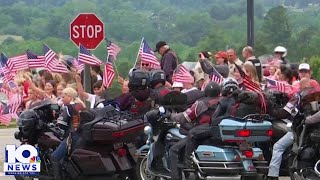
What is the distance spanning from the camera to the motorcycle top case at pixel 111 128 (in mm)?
15172

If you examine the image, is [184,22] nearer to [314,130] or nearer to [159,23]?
[159,23]

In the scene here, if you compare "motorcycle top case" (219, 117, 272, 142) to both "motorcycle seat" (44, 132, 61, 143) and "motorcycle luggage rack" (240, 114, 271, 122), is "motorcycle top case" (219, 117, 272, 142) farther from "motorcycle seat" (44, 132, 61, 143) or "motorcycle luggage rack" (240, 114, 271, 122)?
"motorcycle seat" (44, 132, 61, 143)

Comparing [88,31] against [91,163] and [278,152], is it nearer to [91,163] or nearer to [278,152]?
[91,163]

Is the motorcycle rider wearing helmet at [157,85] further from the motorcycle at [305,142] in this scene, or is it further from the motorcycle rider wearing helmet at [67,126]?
the motorcycle at [305,142]

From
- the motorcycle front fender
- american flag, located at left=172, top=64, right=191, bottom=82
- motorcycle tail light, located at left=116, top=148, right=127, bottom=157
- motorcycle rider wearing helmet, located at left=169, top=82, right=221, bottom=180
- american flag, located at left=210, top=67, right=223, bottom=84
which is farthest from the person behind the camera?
american flag, located at left=172, top=64, right=191, bottom=82

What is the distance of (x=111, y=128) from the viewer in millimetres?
15156

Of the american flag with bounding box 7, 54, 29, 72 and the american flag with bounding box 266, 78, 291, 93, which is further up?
the american flag with bounding box 266, 78, 291, 93

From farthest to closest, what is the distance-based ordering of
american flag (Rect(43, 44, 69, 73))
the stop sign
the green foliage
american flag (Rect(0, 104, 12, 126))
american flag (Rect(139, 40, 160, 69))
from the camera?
the green foliage
american flag (Rect(0, 104, 12, 126))
american flag (Rect(43, 44, 69, 73))
american flag (Rect(139, 40, 160, 69))
the stop sign

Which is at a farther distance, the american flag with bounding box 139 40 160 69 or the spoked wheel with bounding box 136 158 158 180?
the american flag with bounding box 139 40 160 69

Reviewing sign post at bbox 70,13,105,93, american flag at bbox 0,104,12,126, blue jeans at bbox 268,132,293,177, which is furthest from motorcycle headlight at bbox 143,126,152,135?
american flag at bbox 0,104,12,126

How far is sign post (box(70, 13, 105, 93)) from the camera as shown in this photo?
19.3 meters

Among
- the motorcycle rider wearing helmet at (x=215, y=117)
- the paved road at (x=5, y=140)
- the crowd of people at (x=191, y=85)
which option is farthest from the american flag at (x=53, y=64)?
the motorcycle rider wearing helmet at (x=215, y=117)

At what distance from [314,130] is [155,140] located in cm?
284

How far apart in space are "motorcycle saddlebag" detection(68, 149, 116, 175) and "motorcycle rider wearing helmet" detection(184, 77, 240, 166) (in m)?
1.22
